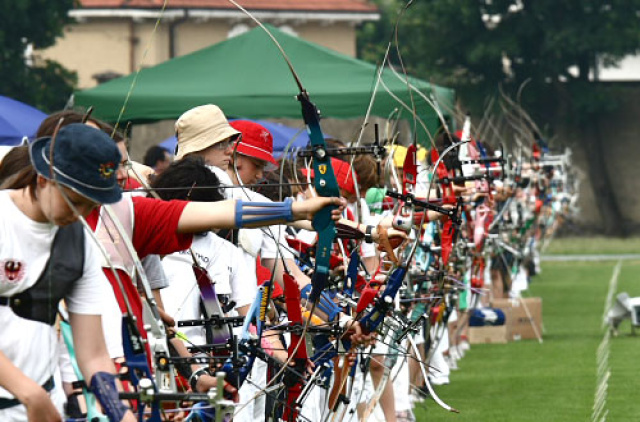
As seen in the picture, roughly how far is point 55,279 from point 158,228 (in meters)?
0.58

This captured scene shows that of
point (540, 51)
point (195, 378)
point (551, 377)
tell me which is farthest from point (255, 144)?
point (540, 51)

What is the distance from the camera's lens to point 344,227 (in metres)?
5.30

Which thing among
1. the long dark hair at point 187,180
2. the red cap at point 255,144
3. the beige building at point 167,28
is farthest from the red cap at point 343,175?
the beige building at point 167,28

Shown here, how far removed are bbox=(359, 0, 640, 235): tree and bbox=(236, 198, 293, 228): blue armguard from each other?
3119 cm

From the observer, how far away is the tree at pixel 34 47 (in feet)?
78.4

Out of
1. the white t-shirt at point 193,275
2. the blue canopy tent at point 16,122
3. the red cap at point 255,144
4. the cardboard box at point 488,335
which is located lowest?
the cardboard box at point 488,335

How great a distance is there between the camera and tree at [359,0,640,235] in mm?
35688

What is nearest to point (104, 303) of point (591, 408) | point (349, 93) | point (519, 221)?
point (591, 408)

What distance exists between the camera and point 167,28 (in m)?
34.0

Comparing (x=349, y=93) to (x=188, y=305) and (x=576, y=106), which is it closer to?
(x=188, y=305)

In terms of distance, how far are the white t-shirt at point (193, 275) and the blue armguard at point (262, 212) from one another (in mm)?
1321

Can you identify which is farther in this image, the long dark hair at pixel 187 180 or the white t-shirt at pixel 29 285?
the long dark hair at pixel 187 180

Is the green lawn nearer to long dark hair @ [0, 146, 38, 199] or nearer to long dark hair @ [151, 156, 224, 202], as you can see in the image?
long dark hair @ [151, 156, 224, 202]

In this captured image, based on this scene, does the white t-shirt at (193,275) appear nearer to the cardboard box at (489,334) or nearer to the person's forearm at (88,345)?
the person's forearm at (88,345)
